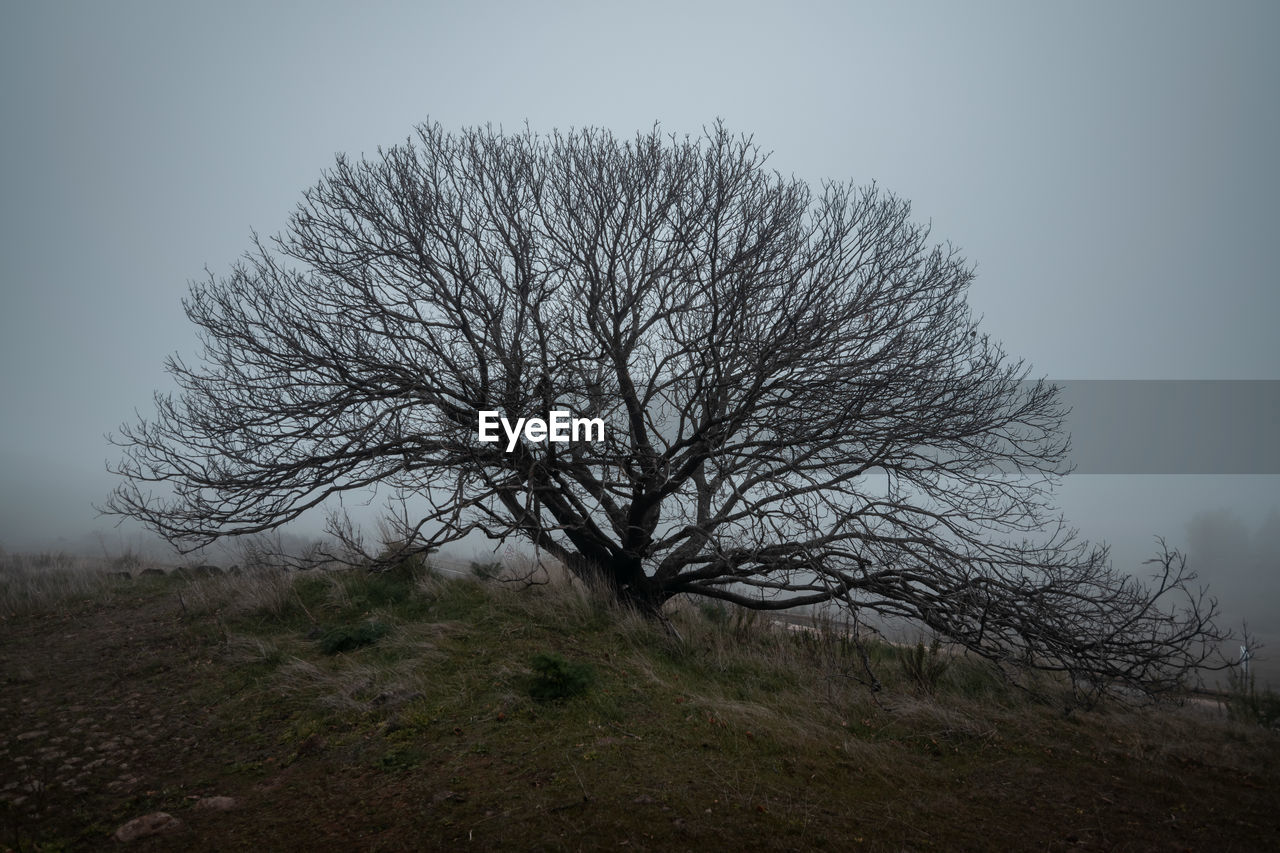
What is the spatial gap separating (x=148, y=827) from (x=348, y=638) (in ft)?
9.90

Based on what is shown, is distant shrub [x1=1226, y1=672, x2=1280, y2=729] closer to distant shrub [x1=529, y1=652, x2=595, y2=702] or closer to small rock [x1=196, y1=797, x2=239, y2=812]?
distant shrub [x1=529, y1=652, x2=595, y2=702]

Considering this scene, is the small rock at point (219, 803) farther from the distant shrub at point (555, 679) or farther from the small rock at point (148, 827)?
the distant shrub at point (555, 679)

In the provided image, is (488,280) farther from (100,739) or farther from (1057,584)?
(1057,584)

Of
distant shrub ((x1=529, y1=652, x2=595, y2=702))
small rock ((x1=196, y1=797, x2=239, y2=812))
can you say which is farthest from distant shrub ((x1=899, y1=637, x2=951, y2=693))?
small rock ((x1=196, y1=797, x2=239, y2=812))

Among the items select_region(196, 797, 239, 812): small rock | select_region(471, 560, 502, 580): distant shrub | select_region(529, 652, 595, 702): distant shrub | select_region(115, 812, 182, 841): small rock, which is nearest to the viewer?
select_region(115, 812, 182, 841): small rock

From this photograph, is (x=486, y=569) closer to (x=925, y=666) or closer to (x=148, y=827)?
(x=925, y=666)

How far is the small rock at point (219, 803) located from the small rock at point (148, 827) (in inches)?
6.4

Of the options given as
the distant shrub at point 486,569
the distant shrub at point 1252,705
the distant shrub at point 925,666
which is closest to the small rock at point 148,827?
the distant shrub at point 486,569

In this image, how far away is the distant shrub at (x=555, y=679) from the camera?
201 inches

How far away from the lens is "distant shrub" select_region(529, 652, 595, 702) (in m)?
5.10

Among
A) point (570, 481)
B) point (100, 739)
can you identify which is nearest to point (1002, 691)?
point (570, 481)

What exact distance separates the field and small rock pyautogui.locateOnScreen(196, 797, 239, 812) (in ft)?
0.05

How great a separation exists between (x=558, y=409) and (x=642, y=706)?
3161 millimetres

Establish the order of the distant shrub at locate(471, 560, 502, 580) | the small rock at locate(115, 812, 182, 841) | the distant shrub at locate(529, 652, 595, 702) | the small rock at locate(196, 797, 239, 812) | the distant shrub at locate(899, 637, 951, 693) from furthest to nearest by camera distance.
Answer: the distant shrub at locate(471, 560, 502, 580)
the distant shrub at locate(899, 637, 951, 693)
the distant shrub at locate(529, 652, 595, 702)
the small rock at locate(196, 797, 239, 812)
the small rock at locate(115, 812, 182, 841)
